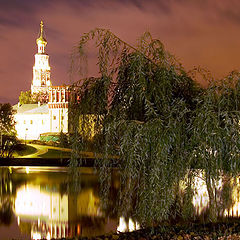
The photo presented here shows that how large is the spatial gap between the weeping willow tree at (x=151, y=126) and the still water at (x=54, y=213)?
85 cm

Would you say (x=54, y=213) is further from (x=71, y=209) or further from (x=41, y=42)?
(x=41, y=42)

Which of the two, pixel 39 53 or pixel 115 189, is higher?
pixel 39 53

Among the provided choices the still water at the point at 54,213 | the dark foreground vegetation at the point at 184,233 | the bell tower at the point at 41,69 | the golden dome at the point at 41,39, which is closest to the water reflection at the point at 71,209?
the still water at the point at 54,213

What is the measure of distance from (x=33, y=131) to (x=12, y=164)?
55484mm

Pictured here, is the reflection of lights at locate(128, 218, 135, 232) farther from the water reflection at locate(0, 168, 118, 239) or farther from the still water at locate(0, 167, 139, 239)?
the water reflection at locate(0, 168, 118, 239)

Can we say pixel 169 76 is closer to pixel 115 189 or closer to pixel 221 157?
pixel 221 157

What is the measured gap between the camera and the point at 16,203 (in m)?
16.0

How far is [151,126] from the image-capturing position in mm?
6223

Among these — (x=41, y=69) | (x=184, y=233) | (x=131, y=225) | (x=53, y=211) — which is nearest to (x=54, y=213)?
(x=53, y=211)

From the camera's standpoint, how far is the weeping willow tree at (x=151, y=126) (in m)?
6.17

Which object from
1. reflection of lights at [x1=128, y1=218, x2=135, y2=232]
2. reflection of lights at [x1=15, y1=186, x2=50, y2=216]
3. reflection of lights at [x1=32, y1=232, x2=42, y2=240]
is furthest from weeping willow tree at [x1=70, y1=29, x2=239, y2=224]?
reflection of lights at [x1=15, y1=186, x2=50, y2=216]

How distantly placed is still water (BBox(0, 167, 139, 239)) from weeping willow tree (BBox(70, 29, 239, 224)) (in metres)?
0.85

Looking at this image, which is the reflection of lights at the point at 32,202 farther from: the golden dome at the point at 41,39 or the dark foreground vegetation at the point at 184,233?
the golden dome at the point at 41,39

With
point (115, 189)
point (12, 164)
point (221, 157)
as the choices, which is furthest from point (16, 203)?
point (12, 164)
